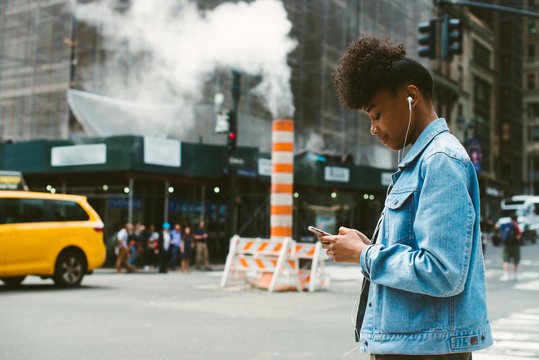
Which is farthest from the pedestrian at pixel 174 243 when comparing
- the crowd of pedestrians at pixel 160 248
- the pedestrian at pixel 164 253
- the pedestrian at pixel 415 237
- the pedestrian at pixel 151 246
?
the pedestrian at pixel 415 237

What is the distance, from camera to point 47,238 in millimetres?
12688

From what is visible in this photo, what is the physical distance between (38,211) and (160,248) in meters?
8.29

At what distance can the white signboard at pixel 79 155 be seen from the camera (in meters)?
22.1

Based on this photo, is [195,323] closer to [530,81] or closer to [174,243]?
[174,243]

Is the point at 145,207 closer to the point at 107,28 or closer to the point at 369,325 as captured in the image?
the point at 107,28

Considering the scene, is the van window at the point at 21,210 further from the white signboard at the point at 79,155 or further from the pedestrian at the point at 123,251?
the white signboard at the point at 79,155

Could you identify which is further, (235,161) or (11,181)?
(235,161)

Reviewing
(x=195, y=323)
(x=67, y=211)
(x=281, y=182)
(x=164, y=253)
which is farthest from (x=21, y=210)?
(x=164, y=253)

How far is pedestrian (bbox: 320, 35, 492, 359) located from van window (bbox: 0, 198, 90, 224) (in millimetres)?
11295

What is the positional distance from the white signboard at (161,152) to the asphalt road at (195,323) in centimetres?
856

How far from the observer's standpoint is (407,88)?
2.33 meters

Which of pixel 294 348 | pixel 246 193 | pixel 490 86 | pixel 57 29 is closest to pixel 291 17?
pixel 246 193

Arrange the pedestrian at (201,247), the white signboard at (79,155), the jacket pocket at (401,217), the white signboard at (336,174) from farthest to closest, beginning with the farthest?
the white signboard at (336,174)
the white signboard at (79,155)
the pedestrian at (201,247)
the jacket pocket at (401,217)

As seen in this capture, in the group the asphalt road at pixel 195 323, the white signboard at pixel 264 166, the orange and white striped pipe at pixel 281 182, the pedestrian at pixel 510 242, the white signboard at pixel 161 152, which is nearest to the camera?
the asphalt road at pixel 195 323
